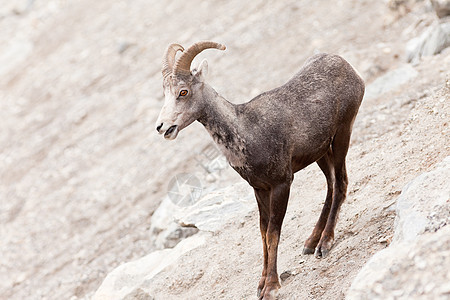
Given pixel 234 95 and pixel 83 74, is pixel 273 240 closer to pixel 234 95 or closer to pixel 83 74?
pixel 234 95

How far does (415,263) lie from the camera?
4930 mm

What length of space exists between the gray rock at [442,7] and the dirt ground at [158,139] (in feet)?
4.70

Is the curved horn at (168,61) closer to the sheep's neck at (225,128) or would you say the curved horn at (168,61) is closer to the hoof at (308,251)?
the sheep's neck at (225,128)

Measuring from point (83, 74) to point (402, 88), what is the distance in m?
14.3

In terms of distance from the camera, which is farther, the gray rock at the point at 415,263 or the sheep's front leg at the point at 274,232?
the sheep's front leg at the point at 274,232

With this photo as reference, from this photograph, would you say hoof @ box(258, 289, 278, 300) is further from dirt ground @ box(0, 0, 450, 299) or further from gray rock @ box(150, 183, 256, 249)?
gray rock @ box(150, 183, 256, 249)

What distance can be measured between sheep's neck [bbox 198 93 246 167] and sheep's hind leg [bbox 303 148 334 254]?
5.44ft

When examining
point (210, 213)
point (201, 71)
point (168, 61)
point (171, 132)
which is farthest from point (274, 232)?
point (210, 213)

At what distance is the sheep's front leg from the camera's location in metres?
7.08

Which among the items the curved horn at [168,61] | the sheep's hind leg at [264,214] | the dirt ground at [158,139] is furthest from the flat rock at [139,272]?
the curved horn at [168,61]

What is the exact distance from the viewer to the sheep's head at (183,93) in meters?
6.86

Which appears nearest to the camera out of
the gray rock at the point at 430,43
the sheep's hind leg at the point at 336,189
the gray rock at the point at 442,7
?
the sheep's hind leg at the point at 336,189

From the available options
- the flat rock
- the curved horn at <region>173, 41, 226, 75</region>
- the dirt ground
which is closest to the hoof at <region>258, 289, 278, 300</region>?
the dirt ground

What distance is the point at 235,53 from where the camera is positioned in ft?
66.9
